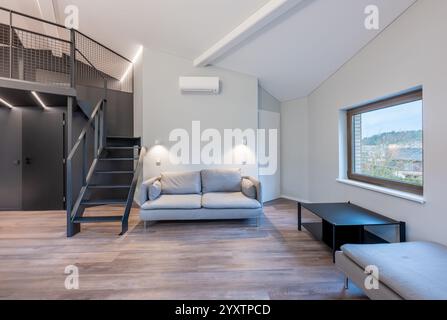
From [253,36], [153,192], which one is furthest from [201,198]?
[253,36]

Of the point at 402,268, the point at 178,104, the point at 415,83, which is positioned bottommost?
the point at 402,268

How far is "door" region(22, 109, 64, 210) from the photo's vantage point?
4277mm

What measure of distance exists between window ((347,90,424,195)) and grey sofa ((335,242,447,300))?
2.93 feet

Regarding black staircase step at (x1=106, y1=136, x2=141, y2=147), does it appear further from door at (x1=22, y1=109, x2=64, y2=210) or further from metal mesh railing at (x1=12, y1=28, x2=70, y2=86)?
metal mesh railing at (x1=12, y1=28, x2=70, y2=86)

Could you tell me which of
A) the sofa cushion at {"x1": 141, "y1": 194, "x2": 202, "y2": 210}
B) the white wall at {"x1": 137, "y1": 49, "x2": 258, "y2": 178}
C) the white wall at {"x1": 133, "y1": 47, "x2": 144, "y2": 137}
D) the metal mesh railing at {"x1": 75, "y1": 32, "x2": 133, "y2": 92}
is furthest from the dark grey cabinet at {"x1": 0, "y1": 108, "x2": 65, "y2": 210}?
the sofa cushion at {"x1": 141, "y1": 194, "x2": 202, "y2": 210}

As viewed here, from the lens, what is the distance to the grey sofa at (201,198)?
313cm

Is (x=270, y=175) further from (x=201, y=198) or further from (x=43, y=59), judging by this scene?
(x=43, y=59)

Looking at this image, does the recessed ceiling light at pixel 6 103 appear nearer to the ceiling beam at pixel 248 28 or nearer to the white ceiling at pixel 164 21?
the white ceiling at pixel 164 21

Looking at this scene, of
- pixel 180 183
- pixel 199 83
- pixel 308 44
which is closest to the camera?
pixel 308 44

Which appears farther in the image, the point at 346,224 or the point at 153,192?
the point at 153,192

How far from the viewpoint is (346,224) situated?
2.22 metres

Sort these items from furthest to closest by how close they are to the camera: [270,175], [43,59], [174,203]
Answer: [43,59], [270,175], [174,203]

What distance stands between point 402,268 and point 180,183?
301 centimetres
